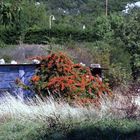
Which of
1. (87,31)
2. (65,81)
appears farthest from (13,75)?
(87,31)

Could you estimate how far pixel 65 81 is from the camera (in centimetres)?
1672

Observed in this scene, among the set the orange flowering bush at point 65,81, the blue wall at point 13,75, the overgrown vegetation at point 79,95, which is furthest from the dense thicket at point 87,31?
the orange flowering bush at point 65,81

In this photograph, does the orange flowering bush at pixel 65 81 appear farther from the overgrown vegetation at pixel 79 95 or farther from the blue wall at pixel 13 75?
the blue wall at pixel 13 75

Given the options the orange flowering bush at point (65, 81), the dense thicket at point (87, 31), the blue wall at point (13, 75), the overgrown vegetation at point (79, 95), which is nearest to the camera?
the overgrown vegetation at point (79, 95)

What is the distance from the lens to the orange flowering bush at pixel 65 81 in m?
16.5

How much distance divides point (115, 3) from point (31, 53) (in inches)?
2758

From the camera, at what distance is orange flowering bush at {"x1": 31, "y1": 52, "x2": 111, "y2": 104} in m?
16.5

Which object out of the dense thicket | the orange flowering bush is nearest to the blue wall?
the orange flowering bush

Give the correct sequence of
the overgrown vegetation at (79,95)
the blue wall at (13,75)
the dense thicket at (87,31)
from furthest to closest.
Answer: the dense thicket at (87,31) < the blue wall at (13,75) < the overgrown vegetation at (79,95)

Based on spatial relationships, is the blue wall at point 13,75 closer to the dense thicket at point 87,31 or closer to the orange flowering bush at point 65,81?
the orange flowering bush at point 65,81

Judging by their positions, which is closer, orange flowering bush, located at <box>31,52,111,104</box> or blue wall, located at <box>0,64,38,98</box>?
orange flowering bush, located at <box>31,52,111,104</box>

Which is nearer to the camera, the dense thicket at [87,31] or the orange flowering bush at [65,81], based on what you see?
the orange flowering bush at [65,81]

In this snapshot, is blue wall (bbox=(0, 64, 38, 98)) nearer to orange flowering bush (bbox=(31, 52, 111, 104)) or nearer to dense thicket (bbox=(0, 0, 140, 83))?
orange flowering bush (bbox=(31, 52, 111, 104))

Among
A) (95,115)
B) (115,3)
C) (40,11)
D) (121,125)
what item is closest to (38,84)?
(95,115)
